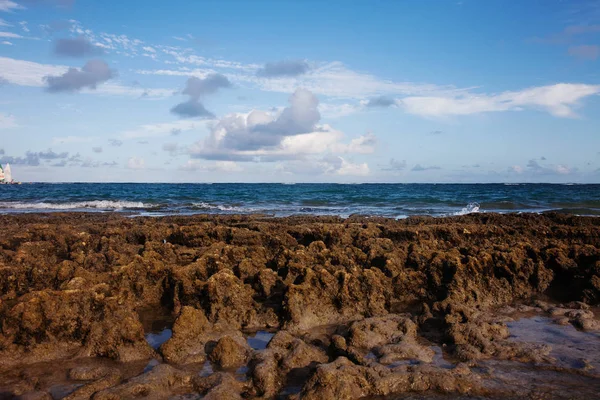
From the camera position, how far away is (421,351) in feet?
17.9

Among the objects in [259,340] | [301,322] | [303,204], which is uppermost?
[303,204]

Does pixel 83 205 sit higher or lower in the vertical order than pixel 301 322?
higher

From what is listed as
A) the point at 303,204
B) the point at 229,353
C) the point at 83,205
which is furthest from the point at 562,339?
the point at 83,205

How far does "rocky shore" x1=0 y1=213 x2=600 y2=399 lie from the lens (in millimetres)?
4648

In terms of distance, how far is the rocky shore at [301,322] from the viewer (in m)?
4.65

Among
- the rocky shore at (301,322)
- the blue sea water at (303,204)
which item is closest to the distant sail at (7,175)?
the blue sea water at (303,204)

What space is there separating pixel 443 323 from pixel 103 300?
4674mm

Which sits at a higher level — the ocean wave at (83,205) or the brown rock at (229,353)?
the ocean wave at (83,205)

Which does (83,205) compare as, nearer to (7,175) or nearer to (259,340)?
(259,340)

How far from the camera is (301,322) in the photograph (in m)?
6.45

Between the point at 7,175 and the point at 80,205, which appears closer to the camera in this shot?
the point at 80,205

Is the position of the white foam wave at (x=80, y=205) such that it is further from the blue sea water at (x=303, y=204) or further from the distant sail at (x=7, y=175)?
the distant sail at (x=7, y=175)

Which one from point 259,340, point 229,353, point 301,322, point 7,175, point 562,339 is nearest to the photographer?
point 229,353

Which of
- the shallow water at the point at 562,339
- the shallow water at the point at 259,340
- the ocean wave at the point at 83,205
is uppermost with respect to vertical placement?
the ocean wave at the point at 83,205
